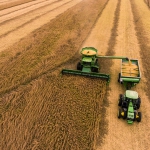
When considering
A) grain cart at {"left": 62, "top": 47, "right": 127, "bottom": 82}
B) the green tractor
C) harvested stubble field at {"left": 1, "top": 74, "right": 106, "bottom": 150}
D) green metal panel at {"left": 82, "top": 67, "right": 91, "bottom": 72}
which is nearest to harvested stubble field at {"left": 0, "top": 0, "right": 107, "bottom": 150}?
harvested stubble field at {"left": 1, "top": 74, "right": 106, "bottom": 150}

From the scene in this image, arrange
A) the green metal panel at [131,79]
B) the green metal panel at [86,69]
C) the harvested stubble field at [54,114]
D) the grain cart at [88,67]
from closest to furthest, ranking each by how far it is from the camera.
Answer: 1. the harvested stubble field at [54,114]
2. the green metal panel at [131,79]
3. the grain cart at [88,67]
4. the green metal panel at [86,69]

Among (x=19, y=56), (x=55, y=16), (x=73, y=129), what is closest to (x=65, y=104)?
(x=73, y=129)

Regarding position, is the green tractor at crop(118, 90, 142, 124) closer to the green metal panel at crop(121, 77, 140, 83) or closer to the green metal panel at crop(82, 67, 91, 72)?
the green metal panel at crop(121, 77, 140, 83)

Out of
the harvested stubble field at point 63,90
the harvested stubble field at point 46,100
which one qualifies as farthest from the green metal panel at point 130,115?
the harvested stubble field at point 46,100

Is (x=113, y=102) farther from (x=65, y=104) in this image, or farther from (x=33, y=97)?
(x=33, y=97)

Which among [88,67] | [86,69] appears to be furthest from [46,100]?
[88,67]

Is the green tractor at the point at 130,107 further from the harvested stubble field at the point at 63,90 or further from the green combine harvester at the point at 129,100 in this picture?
the harvested stubble field at the point at 63,90
